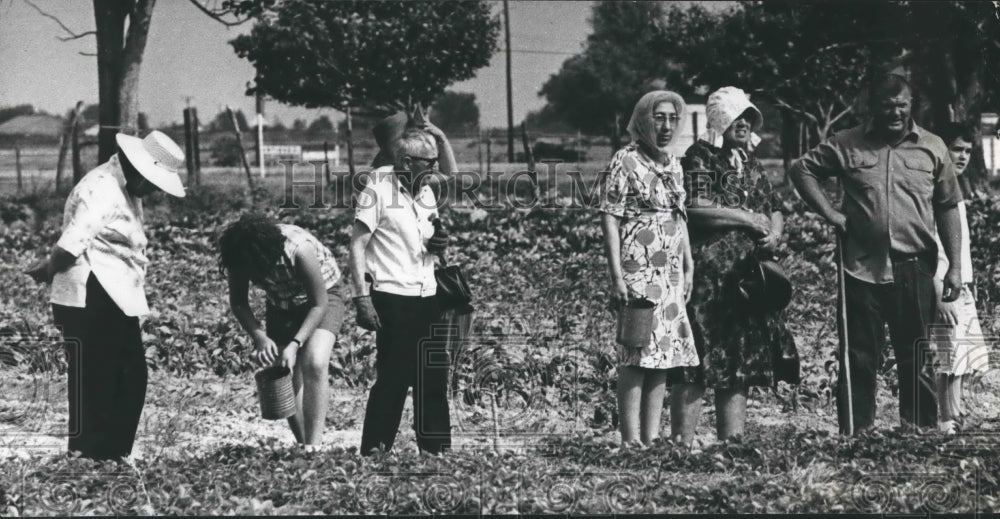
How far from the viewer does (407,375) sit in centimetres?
497

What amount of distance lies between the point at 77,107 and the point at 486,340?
342 inches

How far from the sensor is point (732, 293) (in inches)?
201

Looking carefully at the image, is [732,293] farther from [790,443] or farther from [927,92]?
[927,92]

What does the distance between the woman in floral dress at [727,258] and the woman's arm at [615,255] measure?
0.37 m

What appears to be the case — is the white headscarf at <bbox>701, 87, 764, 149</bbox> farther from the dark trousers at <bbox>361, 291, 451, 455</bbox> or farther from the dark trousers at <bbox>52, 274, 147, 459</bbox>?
the dark trousers at <bbox>52, 274, 147, 459</bbox>

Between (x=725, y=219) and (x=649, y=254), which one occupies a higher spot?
(x=725, y=219)

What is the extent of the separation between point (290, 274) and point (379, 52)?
5739mm

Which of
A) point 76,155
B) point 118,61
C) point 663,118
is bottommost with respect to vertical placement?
point 663,118

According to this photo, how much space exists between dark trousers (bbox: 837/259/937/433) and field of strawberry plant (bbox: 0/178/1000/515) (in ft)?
1.10

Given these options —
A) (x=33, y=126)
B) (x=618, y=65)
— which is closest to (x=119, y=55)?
(x=33, y=126)

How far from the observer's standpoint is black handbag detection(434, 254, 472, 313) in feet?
16.7

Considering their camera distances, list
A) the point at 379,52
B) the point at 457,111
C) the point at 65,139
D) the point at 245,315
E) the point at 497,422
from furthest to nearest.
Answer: the point at 457,111 → the point at 65,139 → the point at 379,52 → the point at 497,422 → the point at 245,315

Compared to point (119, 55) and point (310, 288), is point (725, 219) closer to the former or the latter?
point (310, 288)

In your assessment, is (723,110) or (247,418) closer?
(723,110)
